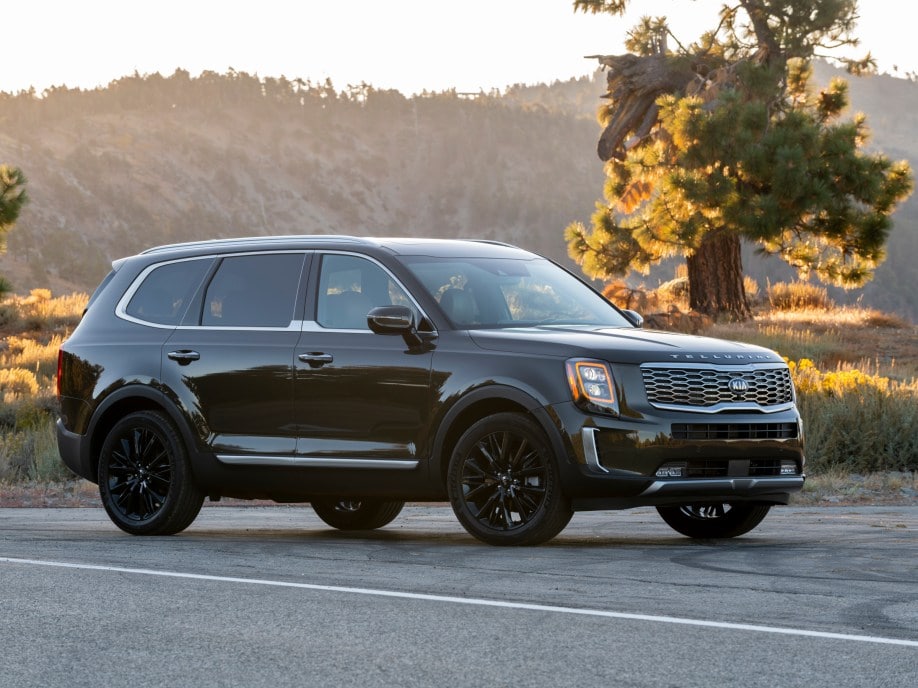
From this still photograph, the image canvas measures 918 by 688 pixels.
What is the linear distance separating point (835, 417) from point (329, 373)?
915 centimetres

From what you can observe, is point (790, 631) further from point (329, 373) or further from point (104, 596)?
point (329, 373)

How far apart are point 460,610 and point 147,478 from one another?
Answer: 459 cm

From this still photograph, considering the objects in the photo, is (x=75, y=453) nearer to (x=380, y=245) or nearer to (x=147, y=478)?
(x=147, y=478)

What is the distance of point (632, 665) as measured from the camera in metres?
6.55

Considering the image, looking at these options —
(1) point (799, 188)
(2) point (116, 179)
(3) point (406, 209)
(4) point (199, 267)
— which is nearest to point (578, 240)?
(1) point (799, 188)

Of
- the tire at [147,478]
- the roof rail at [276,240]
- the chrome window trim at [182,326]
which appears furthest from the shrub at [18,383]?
the roof rail at [276,240]

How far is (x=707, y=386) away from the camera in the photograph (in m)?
10.2

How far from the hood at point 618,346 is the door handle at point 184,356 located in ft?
7.26

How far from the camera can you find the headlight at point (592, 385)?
995 cm

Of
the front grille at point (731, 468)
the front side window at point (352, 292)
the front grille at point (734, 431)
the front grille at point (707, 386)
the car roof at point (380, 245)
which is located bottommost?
the front grille at point (731, 468)

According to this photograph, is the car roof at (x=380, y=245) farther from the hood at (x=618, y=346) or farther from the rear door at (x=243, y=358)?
the hood at (x=618, y=346)

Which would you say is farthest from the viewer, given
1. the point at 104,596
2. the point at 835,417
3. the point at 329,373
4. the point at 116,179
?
the point at 116,179

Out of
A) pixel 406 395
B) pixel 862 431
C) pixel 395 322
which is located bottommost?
pixel 862 431

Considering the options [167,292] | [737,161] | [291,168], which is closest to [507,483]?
[167,292]
